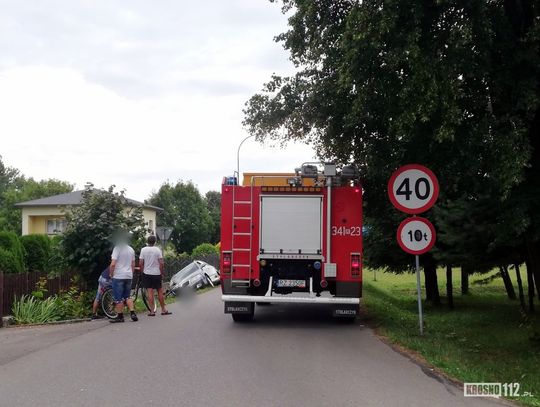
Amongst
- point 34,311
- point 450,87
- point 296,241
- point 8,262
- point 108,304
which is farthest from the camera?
point 8,262

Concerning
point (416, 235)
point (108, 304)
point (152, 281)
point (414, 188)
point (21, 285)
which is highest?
point (414, 188)

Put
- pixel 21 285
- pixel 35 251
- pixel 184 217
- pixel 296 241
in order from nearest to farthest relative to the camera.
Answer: pixel 296 241 → pixel 21 285 → pixel 35 251 → pixel 184 217

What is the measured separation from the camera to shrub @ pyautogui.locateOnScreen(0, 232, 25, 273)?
2097 centimetres

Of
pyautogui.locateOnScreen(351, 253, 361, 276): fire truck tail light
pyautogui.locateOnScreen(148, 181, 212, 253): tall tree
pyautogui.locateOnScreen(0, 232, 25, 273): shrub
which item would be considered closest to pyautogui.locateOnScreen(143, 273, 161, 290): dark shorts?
pyautogui.locateOnScreen(351, 253, 361, 276): fire truck tail light

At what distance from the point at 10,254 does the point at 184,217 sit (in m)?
47.2

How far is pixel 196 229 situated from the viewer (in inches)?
2689

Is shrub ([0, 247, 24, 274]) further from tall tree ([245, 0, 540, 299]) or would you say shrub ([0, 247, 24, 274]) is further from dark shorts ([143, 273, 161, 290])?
tall tree ([245, 0, 540, 299])

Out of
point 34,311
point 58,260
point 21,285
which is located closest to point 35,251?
point 58,260

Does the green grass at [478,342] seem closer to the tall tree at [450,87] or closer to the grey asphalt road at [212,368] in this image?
the grey asphalt road at [212,368]

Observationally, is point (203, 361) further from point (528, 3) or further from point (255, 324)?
point (528, 3)

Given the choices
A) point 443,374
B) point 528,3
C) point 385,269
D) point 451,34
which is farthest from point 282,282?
point 385,269

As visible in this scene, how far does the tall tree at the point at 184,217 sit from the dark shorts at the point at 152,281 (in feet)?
178

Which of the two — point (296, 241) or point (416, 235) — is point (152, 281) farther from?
point (416, 235)

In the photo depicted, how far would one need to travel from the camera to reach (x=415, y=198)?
9.91m
